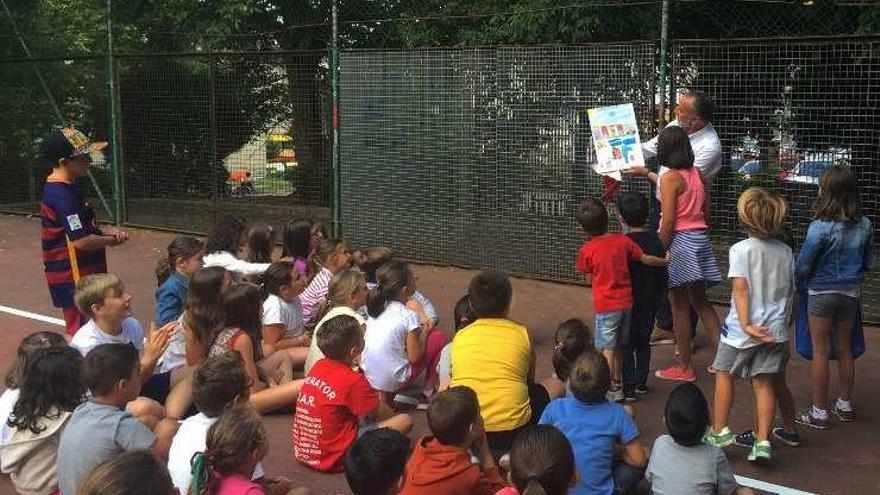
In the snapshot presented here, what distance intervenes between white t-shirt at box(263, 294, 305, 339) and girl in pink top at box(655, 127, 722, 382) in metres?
2.49

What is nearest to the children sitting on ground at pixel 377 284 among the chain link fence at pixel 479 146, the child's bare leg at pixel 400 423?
the child's bare leg at pixel 400 423

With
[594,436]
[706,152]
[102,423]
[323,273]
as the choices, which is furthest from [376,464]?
[706,152]

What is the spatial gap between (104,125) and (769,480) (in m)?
11.1

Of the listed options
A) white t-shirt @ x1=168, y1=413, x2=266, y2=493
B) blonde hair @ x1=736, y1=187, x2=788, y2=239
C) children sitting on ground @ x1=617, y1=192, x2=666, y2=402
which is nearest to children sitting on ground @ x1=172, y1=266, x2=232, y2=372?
white t-shirt @ x1=168, y1=413, x2=266, y2=493

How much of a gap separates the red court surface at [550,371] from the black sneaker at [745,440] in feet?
0.17

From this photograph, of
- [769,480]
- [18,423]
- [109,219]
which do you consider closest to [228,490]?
[18,423]

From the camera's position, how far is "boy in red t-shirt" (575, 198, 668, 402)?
5.56m

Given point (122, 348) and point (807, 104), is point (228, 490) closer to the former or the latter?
point (122, 348)

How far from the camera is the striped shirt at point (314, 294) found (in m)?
6.88

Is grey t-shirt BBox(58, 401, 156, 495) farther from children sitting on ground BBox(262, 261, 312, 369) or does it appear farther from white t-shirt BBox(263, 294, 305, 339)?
white t-shirt BBox(263, 294, 305, 339)

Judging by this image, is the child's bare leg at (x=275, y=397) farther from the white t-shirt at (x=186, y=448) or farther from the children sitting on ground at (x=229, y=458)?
the children sitting on ground at (x=229, y=458)

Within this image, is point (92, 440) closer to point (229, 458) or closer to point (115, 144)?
point (229, 458)

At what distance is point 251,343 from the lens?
204 inches

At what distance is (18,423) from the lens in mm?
4145
